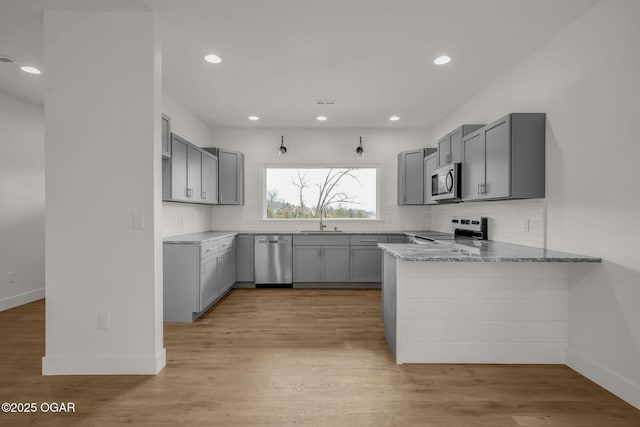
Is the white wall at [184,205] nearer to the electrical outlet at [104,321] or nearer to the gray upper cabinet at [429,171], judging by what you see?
the electrical outlet at [104,321]

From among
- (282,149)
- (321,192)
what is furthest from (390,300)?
(282,149)

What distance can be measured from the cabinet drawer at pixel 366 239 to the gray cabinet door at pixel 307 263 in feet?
1.90

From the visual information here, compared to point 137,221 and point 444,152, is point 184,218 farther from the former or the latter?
point 444,152

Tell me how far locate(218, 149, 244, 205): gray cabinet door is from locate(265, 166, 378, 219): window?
0.61 metres

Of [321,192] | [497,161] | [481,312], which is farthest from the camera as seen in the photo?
[321,192]

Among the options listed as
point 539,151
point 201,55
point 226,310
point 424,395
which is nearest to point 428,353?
point 424,395

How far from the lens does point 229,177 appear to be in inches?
211

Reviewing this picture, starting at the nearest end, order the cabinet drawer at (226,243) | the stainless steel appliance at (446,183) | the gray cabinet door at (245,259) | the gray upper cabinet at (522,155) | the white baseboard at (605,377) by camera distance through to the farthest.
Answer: the white baseboard at (605,377) < the gray upper cabinet at (522,155) < the stainless steel appliance at (446,183) < the cabinet drawer at (226,243) < the gray cabinet door at (245,259)

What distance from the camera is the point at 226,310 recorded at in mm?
4082

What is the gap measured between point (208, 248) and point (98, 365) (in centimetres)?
174

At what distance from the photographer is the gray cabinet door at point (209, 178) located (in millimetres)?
4633

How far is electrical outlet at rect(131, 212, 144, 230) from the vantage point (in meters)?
2.44

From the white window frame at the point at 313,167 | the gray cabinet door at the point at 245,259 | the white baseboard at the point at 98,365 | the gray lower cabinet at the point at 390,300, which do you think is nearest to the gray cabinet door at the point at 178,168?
the gray cabinet door at the point at 245,259

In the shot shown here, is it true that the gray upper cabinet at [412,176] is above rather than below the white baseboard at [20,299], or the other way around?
above
